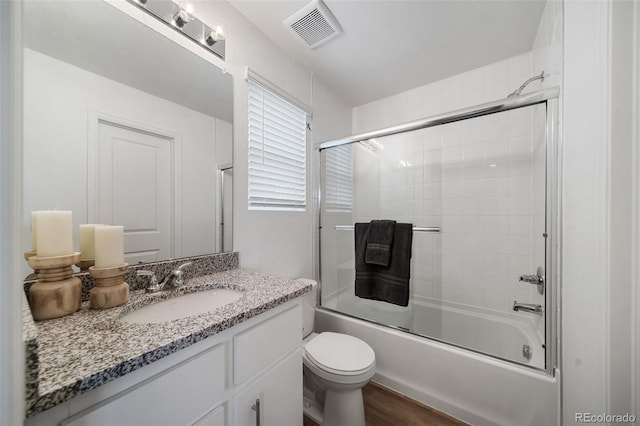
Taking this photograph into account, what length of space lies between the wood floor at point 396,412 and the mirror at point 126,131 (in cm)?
131

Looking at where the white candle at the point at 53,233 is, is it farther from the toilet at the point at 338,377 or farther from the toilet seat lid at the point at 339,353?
the toilet seat lid at the point at 339,353

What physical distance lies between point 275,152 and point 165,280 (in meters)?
1.00

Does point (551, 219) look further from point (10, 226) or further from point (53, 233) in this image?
point (53, 233)

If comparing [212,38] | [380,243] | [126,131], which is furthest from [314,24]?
[380,243]

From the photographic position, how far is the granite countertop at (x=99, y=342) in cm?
38

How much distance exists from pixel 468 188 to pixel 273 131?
1.64 metres

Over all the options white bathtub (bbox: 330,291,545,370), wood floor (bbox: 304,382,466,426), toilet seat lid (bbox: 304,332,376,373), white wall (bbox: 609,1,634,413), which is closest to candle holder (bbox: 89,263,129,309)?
toilet seat lid (bbox: 304,332,376,373)

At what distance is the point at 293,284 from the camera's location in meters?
1.00

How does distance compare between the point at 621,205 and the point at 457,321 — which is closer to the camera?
the point at 621,205

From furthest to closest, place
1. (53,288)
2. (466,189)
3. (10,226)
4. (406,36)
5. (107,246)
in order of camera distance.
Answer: (466,189)
(406,36)
(107,246)
(53,288)
(10,226)

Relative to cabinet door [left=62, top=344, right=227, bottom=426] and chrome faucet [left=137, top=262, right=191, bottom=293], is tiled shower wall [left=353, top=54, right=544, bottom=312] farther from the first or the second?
cabinet door [left=62, top=344, right=227, bottom=426]

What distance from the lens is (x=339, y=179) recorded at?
206 cm

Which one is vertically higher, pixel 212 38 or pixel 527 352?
pixel 212 38

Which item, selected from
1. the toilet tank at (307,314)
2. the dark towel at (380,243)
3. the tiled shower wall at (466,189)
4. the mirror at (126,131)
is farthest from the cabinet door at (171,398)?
the tiled shower wall at (466,189)
